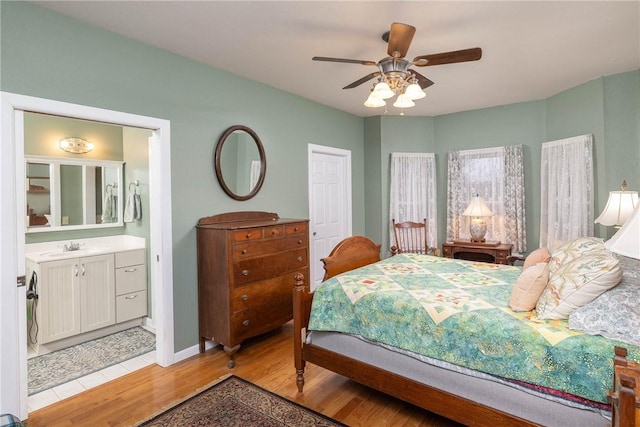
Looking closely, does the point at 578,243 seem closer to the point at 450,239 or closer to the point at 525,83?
the point at 525,83

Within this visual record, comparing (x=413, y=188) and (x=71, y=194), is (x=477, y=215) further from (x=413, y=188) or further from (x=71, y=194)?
(x=71, y=194)

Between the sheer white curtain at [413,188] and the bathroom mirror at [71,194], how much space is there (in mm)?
3816

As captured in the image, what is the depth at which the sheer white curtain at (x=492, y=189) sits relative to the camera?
4637mm

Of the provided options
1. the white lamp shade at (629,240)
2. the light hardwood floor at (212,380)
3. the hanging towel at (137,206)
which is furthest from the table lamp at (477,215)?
the hanging towel at (137,206)

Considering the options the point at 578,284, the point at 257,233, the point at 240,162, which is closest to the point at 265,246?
the point at 257,233

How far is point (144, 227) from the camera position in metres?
3.87

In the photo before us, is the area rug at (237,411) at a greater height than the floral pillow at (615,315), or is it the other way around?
the floral pillow at (615,315)

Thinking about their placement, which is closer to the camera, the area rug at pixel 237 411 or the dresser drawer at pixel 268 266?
the area rug at pixel 237 411

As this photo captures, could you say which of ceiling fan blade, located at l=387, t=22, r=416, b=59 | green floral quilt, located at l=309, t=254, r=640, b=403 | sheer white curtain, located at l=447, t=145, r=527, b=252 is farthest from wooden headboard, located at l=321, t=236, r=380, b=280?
sheer white curtain, located at l=447, t=145, r=527, b=252

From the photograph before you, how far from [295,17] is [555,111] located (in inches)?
146

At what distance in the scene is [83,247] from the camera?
3744mm

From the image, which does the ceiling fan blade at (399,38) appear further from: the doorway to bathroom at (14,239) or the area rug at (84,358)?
the area rug at (84,358)

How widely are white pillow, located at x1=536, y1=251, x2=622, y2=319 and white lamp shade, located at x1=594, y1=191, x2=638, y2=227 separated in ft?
5.21

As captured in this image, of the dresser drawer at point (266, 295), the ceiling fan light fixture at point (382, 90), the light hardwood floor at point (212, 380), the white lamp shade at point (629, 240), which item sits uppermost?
the ceiling fan light fixture at point (382, 90)
